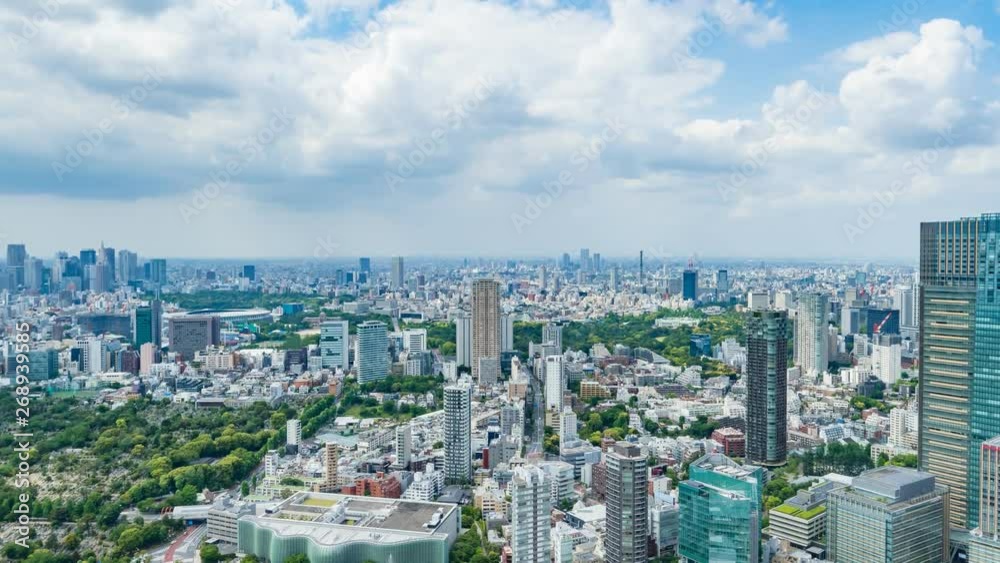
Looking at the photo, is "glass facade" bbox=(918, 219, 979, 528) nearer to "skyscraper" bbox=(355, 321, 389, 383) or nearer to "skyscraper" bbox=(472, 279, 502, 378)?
"skyscraper" bbox=(472, 279, 502, 378)

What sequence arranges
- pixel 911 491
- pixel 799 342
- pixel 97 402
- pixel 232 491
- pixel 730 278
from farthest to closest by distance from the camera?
pixel 730 278
pixel 799 342
pixel 97 402
pixel 232 491
pixel 911 491

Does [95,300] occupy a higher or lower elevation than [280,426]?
higher

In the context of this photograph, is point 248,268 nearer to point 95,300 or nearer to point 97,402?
point 95,300

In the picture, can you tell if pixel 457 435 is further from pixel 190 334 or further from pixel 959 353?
pixel 190 334

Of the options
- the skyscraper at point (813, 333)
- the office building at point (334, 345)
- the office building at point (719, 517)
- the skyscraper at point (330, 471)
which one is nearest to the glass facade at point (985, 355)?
the office building at point (719, 517)

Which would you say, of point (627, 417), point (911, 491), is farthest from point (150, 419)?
point (911, 491)

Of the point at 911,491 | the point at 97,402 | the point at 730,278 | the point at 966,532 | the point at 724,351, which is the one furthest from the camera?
the point at 730,278

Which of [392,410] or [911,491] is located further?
[392,410]
